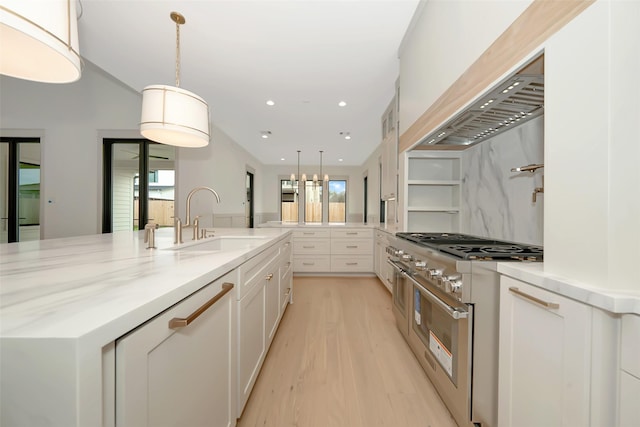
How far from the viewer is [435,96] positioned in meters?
1.77

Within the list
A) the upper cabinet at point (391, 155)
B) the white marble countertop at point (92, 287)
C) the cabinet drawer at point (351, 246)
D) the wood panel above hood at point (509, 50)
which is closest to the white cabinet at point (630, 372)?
the wood panel above hood at point (509, 50)

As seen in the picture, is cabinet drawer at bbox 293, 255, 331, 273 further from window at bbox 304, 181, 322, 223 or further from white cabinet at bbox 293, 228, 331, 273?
window at bbox 304, 181, 322, 223

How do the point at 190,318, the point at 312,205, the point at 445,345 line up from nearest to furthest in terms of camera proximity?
the point at 190,318 → the point at 445,345 → the point at 312,205

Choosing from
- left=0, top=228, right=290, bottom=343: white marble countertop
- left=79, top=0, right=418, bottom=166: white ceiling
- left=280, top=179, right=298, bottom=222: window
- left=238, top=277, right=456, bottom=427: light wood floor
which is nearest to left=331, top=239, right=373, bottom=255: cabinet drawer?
left=238, top=277, right=456, bottom=427: light wood floor

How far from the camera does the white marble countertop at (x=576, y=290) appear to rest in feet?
2.01

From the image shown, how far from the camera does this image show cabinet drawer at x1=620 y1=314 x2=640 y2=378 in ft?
1.98

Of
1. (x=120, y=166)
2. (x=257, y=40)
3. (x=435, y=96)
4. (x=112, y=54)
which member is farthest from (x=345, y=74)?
(x=120, y=166)

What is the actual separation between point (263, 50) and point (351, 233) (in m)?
2.90

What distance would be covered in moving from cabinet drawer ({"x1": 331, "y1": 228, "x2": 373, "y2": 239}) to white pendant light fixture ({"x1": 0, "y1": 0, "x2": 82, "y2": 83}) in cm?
374

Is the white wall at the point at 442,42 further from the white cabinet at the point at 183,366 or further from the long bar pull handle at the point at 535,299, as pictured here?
the white cabinet at the point at 183,366

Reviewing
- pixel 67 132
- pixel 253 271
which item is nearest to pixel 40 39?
pixel 253 271

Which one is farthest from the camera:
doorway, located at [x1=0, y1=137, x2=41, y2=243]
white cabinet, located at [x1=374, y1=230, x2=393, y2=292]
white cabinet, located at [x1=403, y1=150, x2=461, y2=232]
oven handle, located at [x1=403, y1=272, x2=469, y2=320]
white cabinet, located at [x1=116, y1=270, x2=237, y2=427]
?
doorway, located at [x1=0, y1=137, x2=41, y2=243]

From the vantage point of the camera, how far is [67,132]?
4328 millimetres

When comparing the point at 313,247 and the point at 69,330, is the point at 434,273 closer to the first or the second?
the point at 69,330
